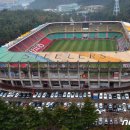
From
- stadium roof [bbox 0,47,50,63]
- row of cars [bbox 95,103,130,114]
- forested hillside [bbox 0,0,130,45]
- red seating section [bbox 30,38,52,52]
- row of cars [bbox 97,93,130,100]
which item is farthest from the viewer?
forested hillside [bbox 0,0,130,45]

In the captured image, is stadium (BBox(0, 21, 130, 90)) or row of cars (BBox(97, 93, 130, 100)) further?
stadium (BBox(0, 21, 130, 90))

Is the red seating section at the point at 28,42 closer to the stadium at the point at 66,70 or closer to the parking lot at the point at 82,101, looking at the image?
the stadium at the point at 66,70

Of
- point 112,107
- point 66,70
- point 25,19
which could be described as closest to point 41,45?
point 66,70

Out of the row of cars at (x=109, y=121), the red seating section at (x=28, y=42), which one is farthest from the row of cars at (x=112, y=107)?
the red seating section at (x=28, y=42)

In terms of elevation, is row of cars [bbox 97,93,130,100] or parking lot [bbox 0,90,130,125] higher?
row of cars [bbox 97,93,130,100]

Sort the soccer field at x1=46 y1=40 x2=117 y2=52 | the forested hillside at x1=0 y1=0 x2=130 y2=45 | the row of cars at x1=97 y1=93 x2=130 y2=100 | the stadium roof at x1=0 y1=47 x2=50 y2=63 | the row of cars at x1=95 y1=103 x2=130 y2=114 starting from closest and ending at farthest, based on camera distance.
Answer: the row of cars at x1=95 y1=103 x2=130 y2=114, the row of cars at x1=97 y1=93 x2=130 y2=100, the stadium roof at x1=0 y1=47 x2=50 y2=63, the soccer field at x1=46 y1=40 x2=117 y2=52, the forested hillside at x1=0 y1=0 x2=130 y2=45

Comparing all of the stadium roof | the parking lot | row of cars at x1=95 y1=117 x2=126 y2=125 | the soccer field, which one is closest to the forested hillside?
the soccer field

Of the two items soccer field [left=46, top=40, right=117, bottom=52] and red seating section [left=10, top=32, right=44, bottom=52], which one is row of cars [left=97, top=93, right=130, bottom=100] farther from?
soccer field [left=46, top=40, right=117, bottom=52]
